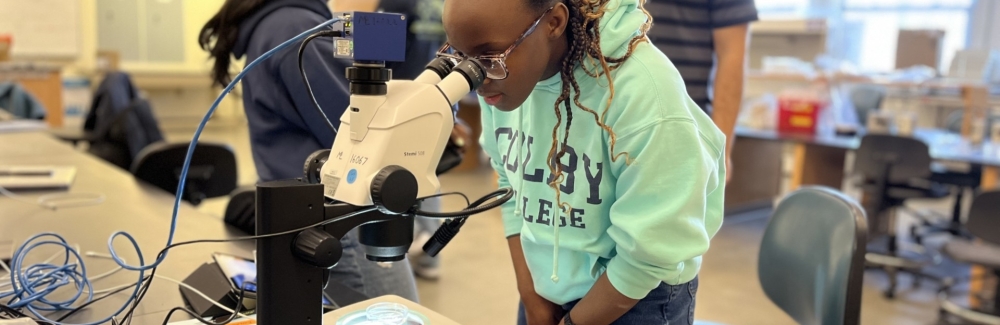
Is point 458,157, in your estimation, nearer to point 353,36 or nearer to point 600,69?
point 600,69

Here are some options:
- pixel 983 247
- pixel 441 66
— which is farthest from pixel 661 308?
pixel 983 247

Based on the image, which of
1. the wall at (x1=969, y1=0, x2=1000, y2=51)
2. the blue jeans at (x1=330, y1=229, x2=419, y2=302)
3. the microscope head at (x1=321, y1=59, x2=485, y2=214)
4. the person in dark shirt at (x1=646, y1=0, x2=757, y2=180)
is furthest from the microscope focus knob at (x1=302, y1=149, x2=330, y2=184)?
the wall at (x1=969, y1=0, x2=1000, y2=51)

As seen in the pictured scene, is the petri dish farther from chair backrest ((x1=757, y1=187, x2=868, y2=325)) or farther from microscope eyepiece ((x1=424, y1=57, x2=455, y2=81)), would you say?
chair backrest ((x1=757, y1=187, x2=868, y2=325))

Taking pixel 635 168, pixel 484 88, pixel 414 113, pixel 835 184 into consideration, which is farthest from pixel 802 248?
pixel 835 184

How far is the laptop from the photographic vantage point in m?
1.90

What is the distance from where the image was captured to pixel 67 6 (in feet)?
24.9

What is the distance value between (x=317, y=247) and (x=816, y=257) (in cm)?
90

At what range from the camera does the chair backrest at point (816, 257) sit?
1.10 meters

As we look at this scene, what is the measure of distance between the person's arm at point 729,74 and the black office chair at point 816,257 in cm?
65

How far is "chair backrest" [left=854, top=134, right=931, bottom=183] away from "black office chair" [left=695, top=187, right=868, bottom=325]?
233cm

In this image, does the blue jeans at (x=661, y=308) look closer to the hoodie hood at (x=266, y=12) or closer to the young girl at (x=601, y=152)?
the young girl at (x=601, y=152)

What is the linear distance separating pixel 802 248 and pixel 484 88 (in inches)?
30.1

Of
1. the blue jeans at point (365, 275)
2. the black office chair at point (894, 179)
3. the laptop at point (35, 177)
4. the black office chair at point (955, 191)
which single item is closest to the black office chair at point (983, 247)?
the black office chair at point (894, 179)

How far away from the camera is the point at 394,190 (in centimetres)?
62
